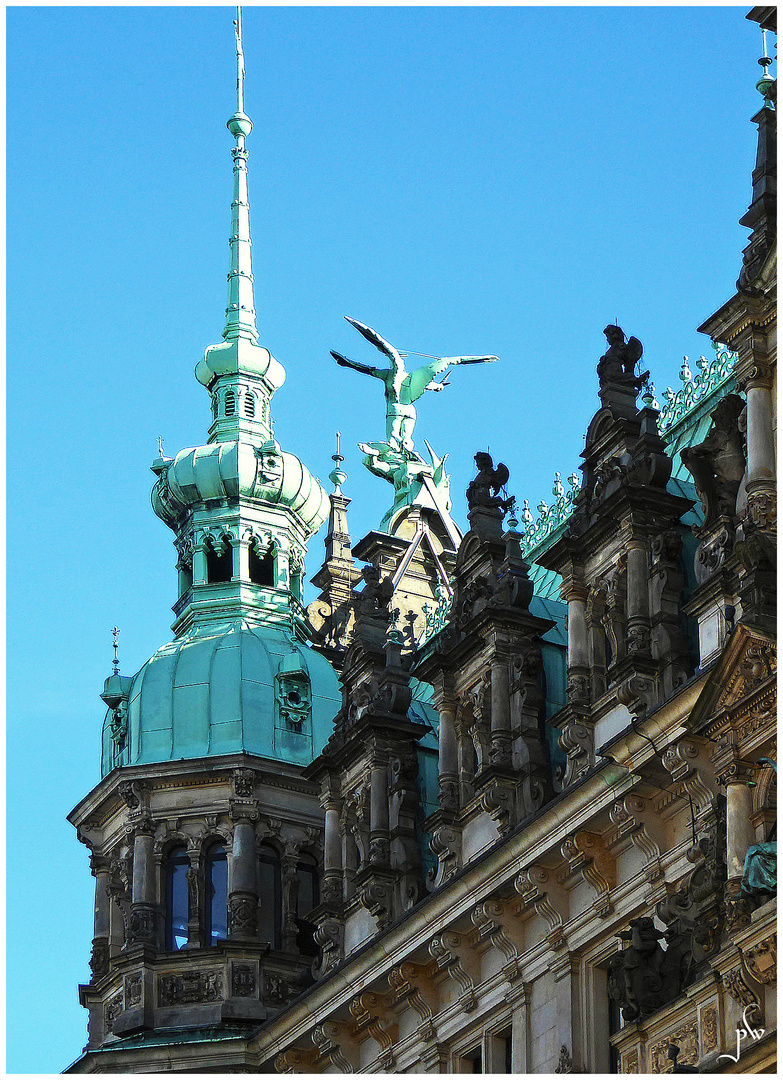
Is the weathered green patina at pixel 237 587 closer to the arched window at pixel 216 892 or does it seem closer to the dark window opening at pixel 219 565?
the dark window opening at pixel 219 565

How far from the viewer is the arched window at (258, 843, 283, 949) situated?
52531mm

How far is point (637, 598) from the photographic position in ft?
136

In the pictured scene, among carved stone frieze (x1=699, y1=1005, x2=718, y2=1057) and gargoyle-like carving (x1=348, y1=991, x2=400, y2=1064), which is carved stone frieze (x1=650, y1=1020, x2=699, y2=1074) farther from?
gargoyle-like carving (x1=348, y1=991, x2=400, y2=1064)

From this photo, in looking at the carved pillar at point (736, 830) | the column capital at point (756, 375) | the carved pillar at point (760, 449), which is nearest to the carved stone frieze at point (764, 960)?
the carved pillar at point (736, 830)

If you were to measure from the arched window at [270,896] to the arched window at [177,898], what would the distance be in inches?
50.3

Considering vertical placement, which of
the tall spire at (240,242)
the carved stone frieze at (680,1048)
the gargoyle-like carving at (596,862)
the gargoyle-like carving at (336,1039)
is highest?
the tall spire at (240,242)

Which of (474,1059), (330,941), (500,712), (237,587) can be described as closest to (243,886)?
(330,941)

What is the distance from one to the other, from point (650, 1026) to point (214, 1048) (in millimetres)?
15978

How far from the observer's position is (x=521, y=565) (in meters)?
45.8

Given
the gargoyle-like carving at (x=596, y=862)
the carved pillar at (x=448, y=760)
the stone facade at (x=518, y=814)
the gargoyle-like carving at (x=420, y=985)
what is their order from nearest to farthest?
the stone facade at (x=518, y=814) → the gargoyle-like carving at (x=596, y=862) → the gargoyle-like carving at (x=420, y=985) → the carved pillar at (x=448, y=760)

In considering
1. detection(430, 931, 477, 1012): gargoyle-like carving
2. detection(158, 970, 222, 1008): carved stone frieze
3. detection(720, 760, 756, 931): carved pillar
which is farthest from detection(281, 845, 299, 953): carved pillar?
detection(720, 760, 756, 931): carved pillar

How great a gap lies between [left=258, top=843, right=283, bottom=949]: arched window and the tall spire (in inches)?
481

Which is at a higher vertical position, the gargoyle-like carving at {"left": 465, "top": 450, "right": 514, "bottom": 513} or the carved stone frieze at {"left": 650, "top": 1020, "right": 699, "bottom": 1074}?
the gargoyle-like carving at {"left": 465, "top": 450, "right": 514, "bottom": 513}

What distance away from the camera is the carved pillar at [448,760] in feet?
148
